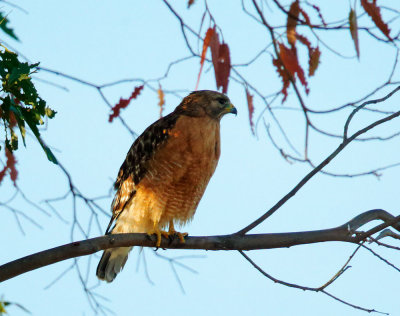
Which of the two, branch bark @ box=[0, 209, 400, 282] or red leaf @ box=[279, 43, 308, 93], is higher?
red leaf @ box=[279, 43, 308, 93]

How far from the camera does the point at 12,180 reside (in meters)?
4.31

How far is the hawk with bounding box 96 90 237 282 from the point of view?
16.6 ft

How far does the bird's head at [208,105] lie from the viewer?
539 centimetres

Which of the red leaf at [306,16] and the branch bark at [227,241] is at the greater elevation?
the red leaf at [306,16]

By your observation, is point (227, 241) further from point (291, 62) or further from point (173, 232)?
point (173, 232)

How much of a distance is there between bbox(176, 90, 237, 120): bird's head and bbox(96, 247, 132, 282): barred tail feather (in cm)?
151

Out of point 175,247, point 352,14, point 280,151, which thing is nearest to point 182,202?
point 175,247

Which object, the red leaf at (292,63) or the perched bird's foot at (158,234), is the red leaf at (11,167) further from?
the red leaf at (292,63)

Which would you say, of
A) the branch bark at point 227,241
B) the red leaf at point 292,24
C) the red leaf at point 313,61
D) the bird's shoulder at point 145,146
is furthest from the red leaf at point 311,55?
the bird's shoulder at point 145,146

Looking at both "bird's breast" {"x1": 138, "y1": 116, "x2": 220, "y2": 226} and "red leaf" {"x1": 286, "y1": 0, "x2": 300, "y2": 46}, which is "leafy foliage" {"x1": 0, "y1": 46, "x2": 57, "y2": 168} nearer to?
"red leaf" {"x1": 286, "y1": 0, "x2": 300, "y2": 46}

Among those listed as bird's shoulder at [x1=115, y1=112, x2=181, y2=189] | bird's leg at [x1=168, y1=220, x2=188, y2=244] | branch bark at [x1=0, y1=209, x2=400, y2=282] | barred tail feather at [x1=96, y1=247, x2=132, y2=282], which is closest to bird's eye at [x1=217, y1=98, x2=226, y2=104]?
bird's shoulder at [x1=115, y1=112, x2=181, y2=189]

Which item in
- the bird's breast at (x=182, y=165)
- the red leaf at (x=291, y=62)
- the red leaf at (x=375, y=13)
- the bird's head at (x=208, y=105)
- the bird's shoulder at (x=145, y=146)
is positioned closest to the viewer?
the red leaf at (x=375, y=13)

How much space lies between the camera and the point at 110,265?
556cm

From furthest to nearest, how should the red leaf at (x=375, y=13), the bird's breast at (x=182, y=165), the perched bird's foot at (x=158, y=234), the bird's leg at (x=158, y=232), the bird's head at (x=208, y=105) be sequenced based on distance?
the bird's head at (x=208, y=105) → the bird's breast at (x=182, y=165) → the bird's leg at (x=158, y=232) → the perched bird's foot at (x=158, y=234) → the red leaf at (x=375, y=13)
